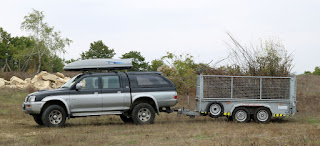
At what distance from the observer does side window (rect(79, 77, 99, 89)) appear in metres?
12.9

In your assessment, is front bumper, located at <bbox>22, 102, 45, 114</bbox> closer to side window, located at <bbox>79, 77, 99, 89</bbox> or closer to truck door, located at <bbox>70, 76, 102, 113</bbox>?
truck door, located at <bbox>70, 76, 102, 113</bbox>

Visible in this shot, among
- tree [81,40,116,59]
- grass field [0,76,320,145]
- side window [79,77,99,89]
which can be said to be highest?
tree [81,40,116,59]

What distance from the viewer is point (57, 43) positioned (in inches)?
Result: 2200

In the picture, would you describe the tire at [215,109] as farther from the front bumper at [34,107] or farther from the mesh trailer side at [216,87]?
the front bumper at [34,107]

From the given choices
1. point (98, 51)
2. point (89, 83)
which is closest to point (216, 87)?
point (89, 83)

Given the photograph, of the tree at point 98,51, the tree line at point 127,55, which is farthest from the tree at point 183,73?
the tree at point 98,51

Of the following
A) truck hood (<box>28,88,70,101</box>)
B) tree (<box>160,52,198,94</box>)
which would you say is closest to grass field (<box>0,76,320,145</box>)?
truck hood (<box>28,88,70,101</box>)

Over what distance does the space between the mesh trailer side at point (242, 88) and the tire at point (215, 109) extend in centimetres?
32

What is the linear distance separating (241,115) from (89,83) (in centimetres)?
536

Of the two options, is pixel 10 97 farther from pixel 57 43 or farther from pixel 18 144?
pixel 57 43

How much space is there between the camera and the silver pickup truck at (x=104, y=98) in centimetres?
1248

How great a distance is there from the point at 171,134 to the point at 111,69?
3989mm

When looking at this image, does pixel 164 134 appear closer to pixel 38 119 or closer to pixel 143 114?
pixel 143 114

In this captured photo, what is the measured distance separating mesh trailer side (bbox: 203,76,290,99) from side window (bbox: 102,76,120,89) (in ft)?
10.1
